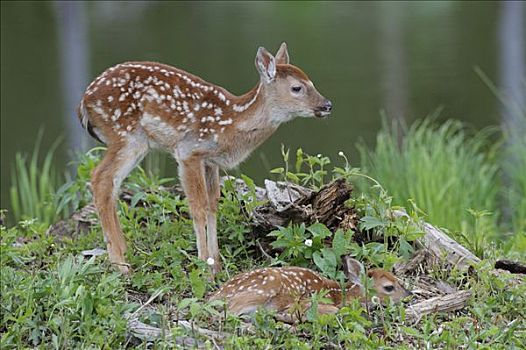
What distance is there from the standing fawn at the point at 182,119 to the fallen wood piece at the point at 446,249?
0.84 m

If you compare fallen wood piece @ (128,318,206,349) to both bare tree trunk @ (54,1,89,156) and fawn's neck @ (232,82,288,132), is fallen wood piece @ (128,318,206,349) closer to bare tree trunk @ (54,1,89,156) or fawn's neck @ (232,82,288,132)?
fawn's neck @ (232,82,288,132)

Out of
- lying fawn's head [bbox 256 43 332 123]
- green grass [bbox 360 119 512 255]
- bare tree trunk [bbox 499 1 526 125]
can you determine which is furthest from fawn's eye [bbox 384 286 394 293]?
bare tree trunk [bbox 499 1 526 125]

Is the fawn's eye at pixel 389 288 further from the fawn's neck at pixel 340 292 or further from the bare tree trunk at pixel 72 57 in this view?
the bare tree trunk at pixel 72 57

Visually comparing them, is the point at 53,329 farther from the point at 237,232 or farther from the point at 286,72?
the point at 286,72

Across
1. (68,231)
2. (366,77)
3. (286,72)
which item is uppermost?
(286,72)

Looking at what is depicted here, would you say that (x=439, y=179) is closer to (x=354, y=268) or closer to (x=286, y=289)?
(x=354, y=268)

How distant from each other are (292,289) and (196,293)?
44 centimetres

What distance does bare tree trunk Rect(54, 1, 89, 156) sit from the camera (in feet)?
52.6

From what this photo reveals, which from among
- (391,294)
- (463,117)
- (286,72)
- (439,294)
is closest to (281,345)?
(391,294)

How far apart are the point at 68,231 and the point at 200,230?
1559 millimetres

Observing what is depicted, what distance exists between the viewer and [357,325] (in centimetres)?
562

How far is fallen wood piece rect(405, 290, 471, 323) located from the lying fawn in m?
0.09

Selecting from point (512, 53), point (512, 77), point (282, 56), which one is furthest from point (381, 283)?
point (512, 53)

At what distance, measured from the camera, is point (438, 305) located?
6094 millimetres
